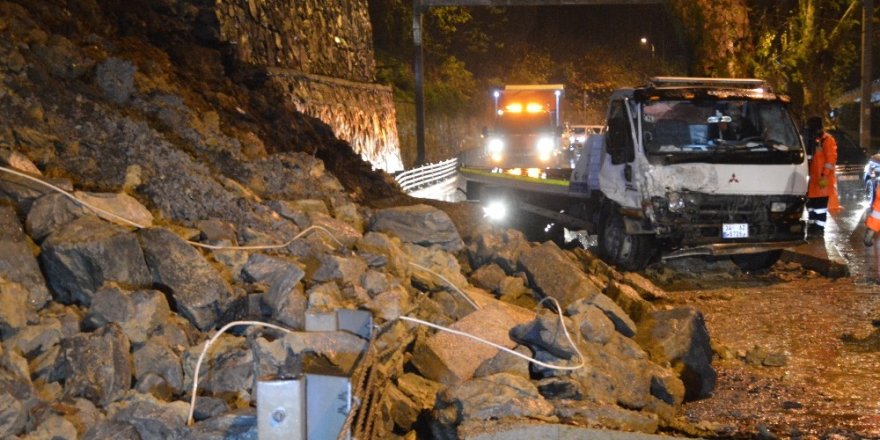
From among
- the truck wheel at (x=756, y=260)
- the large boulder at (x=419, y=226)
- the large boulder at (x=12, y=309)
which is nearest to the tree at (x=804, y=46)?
the truck wheel at (x=756, y=260)

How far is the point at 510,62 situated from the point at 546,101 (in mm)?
23579

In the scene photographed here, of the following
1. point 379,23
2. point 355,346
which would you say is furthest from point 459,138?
point 355,346

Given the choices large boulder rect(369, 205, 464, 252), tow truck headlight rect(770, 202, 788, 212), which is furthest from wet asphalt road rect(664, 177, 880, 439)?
large boulder rect(369, 205, 464, 252)

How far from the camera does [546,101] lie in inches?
1104

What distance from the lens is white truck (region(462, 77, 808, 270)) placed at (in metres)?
11.4

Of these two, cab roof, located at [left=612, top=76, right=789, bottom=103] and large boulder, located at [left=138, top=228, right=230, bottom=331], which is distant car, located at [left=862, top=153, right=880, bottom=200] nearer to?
cab roof, located at [left=612, top=76, right=789, bottom=103]

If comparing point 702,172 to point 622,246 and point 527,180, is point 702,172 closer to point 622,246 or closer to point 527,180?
point 622,246

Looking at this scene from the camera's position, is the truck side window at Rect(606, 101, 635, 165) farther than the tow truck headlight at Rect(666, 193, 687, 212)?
Yes

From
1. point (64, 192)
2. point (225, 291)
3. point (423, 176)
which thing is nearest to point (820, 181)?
point (225, 291)

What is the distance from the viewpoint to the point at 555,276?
8.98 metres

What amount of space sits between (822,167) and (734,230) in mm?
2795

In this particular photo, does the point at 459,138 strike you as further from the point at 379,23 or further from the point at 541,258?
the point at 541,258

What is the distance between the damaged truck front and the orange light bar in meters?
15.8

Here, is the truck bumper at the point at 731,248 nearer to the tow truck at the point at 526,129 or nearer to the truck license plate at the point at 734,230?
the truck license plate at the point at 734,230
